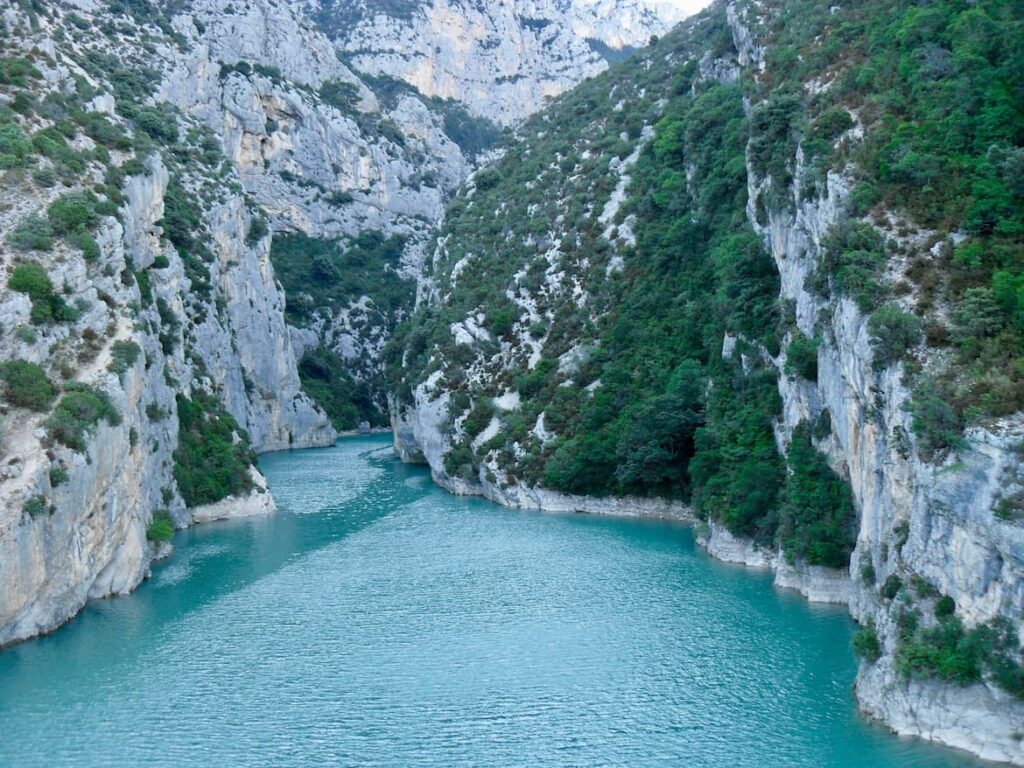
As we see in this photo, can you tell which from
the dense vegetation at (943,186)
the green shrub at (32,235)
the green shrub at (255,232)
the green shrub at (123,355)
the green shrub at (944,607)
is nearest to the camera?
the green shrub at (944,607)

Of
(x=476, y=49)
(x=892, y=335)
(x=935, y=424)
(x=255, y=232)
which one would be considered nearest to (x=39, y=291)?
(x=892, y=335)

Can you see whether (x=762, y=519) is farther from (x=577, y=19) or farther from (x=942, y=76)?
(x=577, y=19)

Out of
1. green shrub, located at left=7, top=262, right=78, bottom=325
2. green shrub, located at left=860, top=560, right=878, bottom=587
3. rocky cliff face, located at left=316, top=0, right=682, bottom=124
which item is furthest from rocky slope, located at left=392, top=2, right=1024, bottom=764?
rocky cliff face, located at left=316, top=0, right=682, bottom=124

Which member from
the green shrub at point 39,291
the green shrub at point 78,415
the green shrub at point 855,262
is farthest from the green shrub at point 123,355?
the green shrub at point 855,262

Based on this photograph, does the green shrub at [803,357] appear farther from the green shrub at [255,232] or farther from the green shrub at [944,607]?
the green shrub at [255,232]

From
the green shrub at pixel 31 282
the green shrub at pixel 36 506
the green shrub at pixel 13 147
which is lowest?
the green shrub at pixel 36 506

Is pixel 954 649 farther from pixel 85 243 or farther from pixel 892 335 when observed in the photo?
pixel 85 243
